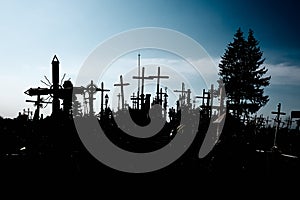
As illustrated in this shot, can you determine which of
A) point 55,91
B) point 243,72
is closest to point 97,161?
point 55,91

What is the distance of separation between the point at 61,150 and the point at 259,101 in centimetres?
3331

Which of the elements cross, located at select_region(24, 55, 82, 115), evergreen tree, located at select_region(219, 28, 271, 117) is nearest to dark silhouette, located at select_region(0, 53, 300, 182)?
cross, located at select_region(24, 55, 82, 115)

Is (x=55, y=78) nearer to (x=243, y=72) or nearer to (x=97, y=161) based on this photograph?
(x=97, y=161)

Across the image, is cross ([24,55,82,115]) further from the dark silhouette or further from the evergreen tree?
the evergreen tree

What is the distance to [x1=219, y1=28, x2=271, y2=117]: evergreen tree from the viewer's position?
34391mm

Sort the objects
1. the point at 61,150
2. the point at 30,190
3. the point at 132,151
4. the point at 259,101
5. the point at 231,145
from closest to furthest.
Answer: the point at 30,190
the point at 61,150
the point at 231,145
the point at 132,151
the point at 259,101

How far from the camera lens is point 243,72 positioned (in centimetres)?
3503

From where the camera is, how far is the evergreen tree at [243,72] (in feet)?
113

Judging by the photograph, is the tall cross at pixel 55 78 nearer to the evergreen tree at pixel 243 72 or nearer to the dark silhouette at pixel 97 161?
the dark silhouette at pixel 97 161

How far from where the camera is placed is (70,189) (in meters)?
6.71

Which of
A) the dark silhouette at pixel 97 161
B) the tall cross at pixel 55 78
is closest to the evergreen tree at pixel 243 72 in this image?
the dark silhouette at pixel 97 161

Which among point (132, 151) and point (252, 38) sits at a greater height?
point (252, 38)

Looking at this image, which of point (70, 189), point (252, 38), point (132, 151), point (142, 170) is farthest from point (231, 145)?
point (252, 38)

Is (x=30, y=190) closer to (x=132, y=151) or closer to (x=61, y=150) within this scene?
(x=61, y=150)
